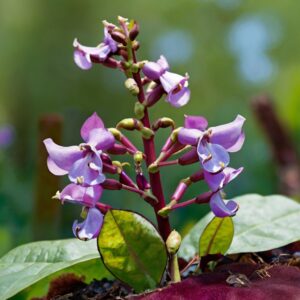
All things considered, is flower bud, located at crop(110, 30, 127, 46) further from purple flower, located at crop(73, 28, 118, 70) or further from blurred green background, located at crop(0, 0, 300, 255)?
blurred green background, located at crop(0, 0, 300, 255)

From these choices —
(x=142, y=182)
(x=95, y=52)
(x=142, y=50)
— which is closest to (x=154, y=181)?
(x=142, y=182)

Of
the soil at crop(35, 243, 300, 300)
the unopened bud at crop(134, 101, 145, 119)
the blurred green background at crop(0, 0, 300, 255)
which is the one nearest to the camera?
the soil at crop(35, 243, 300, 300)

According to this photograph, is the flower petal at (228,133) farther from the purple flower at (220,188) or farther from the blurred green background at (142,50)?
the blurred green background at (142,50)

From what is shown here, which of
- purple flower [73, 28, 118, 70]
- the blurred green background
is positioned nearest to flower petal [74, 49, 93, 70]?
purple flower [73, 28, 118, 70]

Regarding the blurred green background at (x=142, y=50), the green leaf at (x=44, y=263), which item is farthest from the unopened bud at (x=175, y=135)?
the blurred green background at (x=142, y=50)

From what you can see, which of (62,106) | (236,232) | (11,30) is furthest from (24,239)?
(11,30)

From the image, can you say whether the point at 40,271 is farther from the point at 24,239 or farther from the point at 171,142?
the point at 24,239

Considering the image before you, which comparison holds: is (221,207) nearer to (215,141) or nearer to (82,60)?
(215,141)
